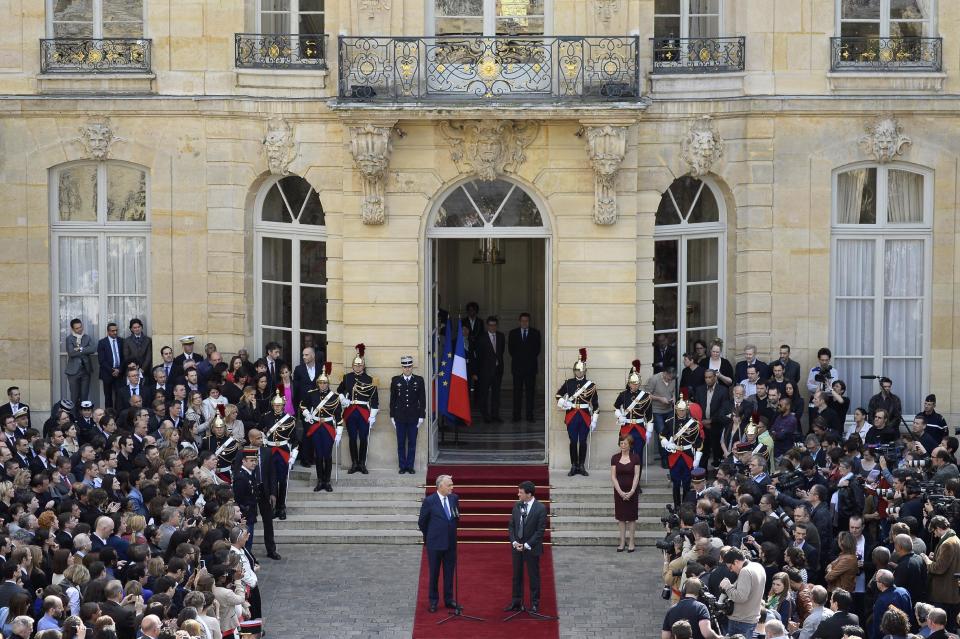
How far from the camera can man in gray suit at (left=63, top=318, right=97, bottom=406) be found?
25000 millimetres

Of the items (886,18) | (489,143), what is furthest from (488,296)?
(886,18)

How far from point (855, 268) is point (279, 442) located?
8712 millimetres

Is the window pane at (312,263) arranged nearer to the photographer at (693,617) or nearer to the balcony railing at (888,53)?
the balcony railing at (888,53)

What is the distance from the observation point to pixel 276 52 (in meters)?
24.9

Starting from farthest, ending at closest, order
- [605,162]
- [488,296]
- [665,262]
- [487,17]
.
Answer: [488,296]
[665,262]
[487,17]
[605,162]

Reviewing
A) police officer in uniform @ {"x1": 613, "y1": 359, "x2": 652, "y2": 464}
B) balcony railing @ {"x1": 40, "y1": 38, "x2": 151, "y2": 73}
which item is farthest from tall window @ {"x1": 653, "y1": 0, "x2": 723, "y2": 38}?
balcony railing @ {"x1": 40, "y1": 38, "x2": 151, "y2": 73}

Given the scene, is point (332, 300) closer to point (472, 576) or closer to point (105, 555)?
point (472, 576)

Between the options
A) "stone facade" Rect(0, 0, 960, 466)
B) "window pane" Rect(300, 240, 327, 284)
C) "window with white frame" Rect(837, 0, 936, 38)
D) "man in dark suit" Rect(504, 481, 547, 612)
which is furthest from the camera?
"window pane" Rect(300, 240, 327, 284)

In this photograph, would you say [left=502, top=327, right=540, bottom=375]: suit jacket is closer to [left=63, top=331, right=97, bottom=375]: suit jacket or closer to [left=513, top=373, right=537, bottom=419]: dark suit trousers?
[left=513, top=373, right=537, bottom=419]: dark suit trousers

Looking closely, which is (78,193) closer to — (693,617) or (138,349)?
(138,349)

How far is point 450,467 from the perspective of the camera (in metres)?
24.6

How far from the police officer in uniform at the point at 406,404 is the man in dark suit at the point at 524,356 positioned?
3938 millimetres

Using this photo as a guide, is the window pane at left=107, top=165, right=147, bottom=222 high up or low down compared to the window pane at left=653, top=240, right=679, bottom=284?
up

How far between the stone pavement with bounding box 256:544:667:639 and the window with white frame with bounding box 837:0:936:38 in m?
8.11
